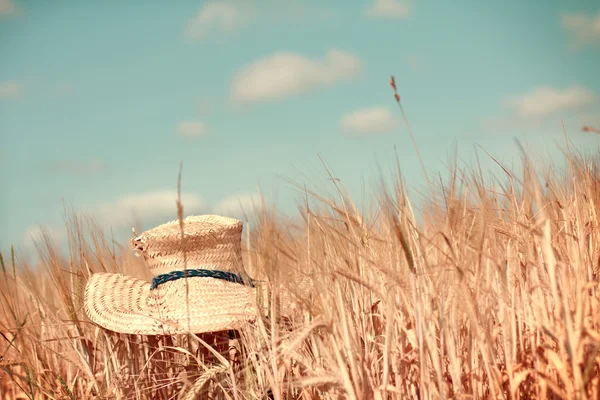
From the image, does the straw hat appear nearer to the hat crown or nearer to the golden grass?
the hat crown

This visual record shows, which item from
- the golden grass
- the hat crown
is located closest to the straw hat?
the hat crown

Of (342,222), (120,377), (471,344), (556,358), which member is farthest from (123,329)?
(556,358)

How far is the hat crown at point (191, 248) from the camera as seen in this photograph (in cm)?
238

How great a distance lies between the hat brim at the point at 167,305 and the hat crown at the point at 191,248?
98 millimetres

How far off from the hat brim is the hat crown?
0.10 metres

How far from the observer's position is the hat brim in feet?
6.54

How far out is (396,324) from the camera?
1.58 m

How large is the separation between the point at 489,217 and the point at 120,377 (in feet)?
4.57

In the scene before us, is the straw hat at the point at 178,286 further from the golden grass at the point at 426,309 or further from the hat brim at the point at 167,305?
the golden grass at the point at 426,309

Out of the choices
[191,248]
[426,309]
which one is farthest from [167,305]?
[426,309]

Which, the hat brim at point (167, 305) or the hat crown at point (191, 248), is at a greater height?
the hat crown at point (191, 248)

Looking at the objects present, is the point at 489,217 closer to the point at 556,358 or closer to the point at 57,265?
the point at 556,358

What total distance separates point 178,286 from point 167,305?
8 centimetres

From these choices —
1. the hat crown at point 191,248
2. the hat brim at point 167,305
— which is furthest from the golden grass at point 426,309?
the hat crown at point 191,248
